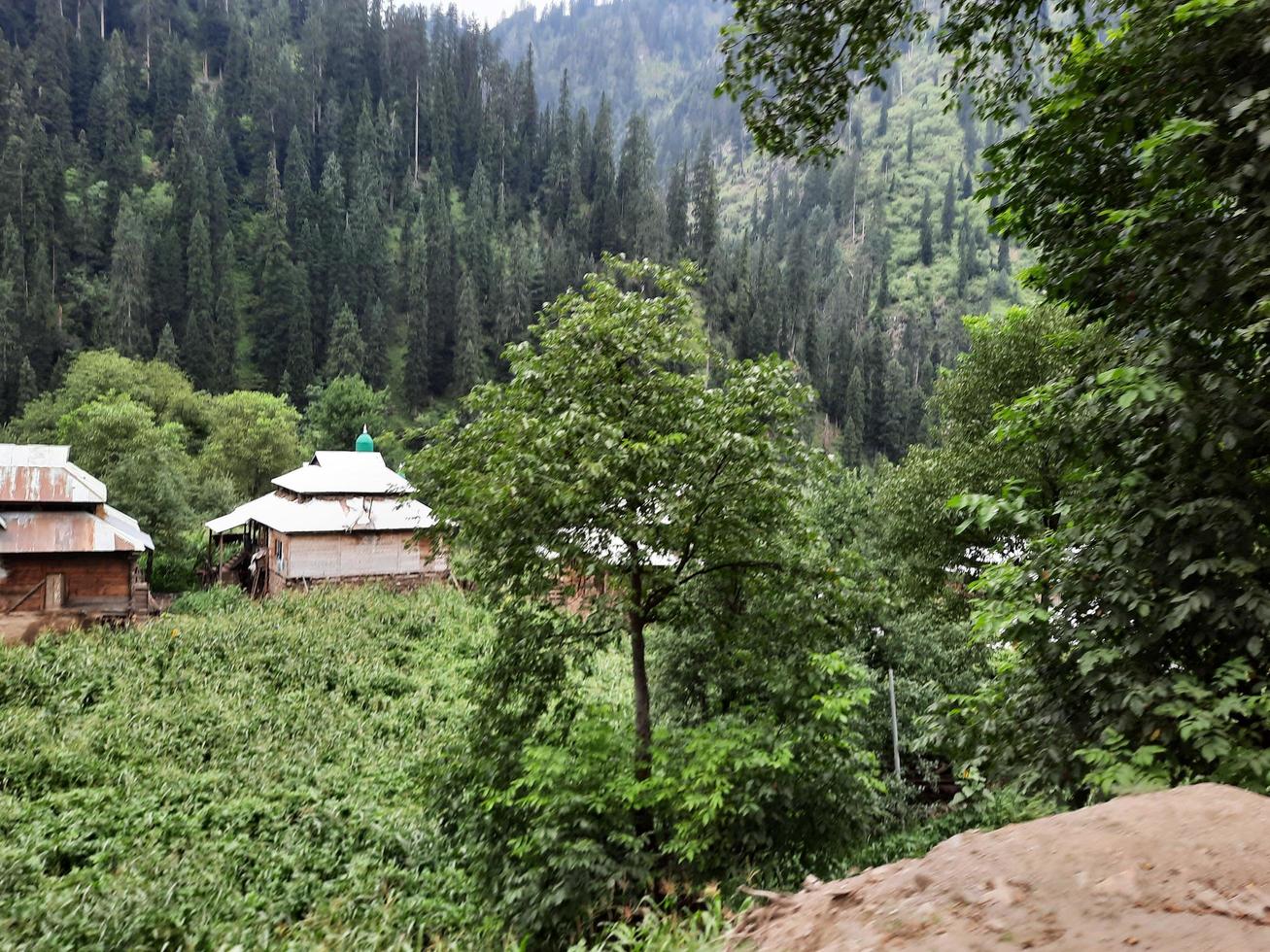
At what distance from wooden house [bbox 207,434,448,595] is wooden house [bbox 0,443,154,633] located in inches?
213

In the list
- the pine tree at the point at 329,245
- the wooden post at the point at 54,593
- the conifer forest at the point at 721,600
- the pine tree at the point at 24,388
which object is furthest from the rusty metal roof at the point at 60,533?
the pine tree at the point at 329,245

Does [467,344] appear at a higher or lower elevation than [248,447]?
higher

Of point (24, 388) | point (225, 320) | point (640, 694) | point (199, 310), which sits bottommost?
point (640, 694)

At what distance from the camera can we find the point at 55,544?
70.5 ft

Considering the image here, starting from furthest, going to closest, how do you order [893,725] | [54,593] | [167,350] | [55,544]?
[167,350] → [54,593] → [55,544] → [893,725]

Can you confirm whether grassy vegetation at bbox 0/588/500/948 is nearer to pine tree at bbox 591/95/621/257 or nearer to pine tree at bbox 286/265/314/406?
pine tree at bbox 286/265/314/406

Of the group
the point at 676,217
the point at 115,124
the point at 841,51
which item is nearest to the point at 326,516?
the point at 841,51

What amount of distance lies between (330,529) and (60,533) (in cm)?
823

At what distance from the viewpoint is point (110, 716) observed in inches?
589

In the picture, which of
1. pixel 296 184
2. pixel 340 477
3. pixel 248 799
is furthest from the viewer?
pixel 296 184

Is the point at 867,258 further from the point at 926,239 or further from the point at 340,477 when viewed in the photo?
the point at 340,477

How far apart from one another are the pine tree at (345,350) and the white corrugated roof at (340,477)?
34280 millimetres

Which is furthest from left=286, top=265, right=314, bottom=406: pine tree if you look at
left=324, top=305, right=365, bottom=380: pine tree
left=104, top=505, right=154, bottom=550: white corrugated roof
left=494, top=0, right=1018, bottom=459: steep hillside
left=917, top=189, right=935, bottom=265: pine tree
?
→ left=917, top=189, right=935, bottom=265: pine tree

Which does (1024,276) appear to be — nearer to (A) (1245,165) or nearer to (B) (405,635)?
(A) (1245,165)
